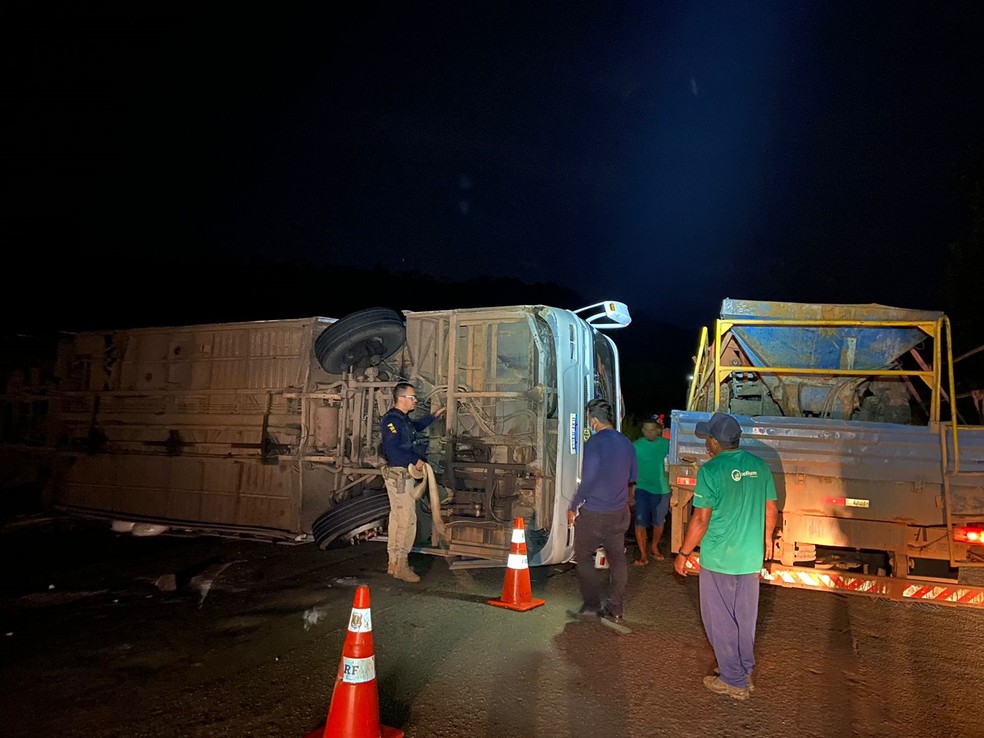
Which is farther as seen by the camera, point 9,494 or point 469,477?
point 9,494

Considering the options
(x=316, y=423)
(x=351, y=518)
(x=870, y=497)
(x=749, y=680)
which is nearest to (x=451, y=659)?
(x=749, y=680)

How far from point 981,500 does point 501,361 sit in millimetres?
4293

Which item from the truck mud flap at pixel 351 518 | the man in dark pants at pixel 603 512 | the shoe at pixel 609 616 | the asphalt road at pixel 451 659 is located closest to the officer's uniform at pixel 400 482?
the asphalt road at pixel 451 659

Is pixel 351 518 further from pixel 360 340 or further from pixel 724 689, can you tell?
pixel 724 689

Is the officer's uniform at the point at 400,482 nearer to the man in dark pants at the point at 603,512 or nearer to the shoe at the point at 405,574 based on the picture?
the shoe at the point at 405,574

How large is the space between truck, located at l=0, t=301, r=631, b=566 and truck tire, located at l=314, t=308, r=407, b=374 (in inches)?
0.7

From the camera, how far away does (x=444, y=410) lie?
7.45 meters

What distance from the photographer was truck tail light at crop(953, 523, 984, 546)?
5270mm

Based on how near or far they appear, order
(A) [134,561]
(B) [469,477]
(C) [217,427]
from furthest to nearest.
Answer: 1. (C) [217,427]
2. (A) [134,561]
3. (B) [469,477]

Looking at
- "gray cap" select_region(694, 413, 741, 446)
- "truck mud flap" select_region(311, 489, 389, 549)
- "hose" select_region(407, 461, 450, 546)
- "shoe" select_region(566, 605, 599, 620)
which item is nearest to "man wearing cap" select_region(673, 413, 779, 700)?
"gray cap" select_region(694, 413, 741, 446)

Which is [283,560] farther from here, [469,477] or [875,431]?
[875,431]

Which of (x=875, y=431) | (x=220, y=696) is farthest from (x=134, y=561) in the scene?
(x=875, y=431)

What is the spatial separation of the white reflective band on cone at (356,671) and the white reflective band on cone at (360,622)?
0.13 meters

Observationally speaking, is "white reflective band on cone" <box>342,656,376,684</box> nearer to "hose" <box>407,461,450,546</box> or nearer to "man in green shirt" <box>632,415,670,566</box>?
"hose" <box>407,461,450,546</box>
